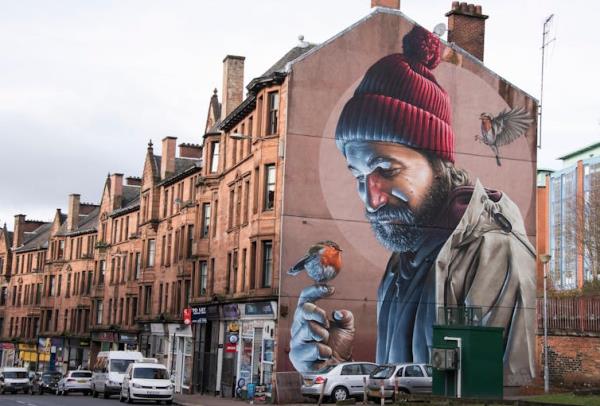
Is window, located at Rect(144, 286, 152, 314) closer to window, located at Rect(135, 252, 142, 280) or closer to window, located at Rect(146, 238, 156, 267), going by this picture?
window, located at Rect(146, 238, 156, 267)

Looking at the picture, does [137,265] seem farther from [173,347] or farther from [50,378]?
[173,347]

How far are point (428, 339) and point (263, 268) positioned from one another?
8123mm

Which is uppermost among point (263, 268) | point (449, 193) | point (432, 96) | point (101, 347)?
point (432, 96)

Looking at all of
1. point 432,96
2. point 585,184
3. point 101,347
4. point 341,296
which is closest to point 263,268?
point 341,296

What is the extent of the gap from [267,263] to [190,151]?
29822mm

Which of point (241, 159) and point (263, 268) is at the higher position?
point (241, 159)

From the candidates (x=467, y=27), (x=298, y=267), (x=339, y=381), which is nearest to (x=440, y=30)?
(x=467, y=27)

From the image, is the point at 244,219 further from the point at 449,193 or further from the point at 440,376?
the point at 440,376

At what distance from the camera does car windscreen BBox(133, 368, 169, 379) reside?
40.8 metres

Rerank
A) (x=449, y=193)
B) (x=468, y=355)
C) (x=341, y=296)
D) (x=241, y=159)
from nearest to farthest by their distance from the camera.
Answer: (x=468, y=355), (x=341, y=296), (x=449, y=193), (x=241, y=159)

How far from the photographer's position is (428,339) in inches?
1633

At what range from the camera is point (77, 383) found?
2142 inches

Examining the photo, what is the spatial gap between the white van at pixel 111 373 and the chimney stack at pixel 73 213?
147 feet

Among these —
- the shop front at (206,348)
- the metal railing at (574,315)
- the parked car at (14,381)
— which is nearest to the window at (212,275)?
the shop front at (206,348)
